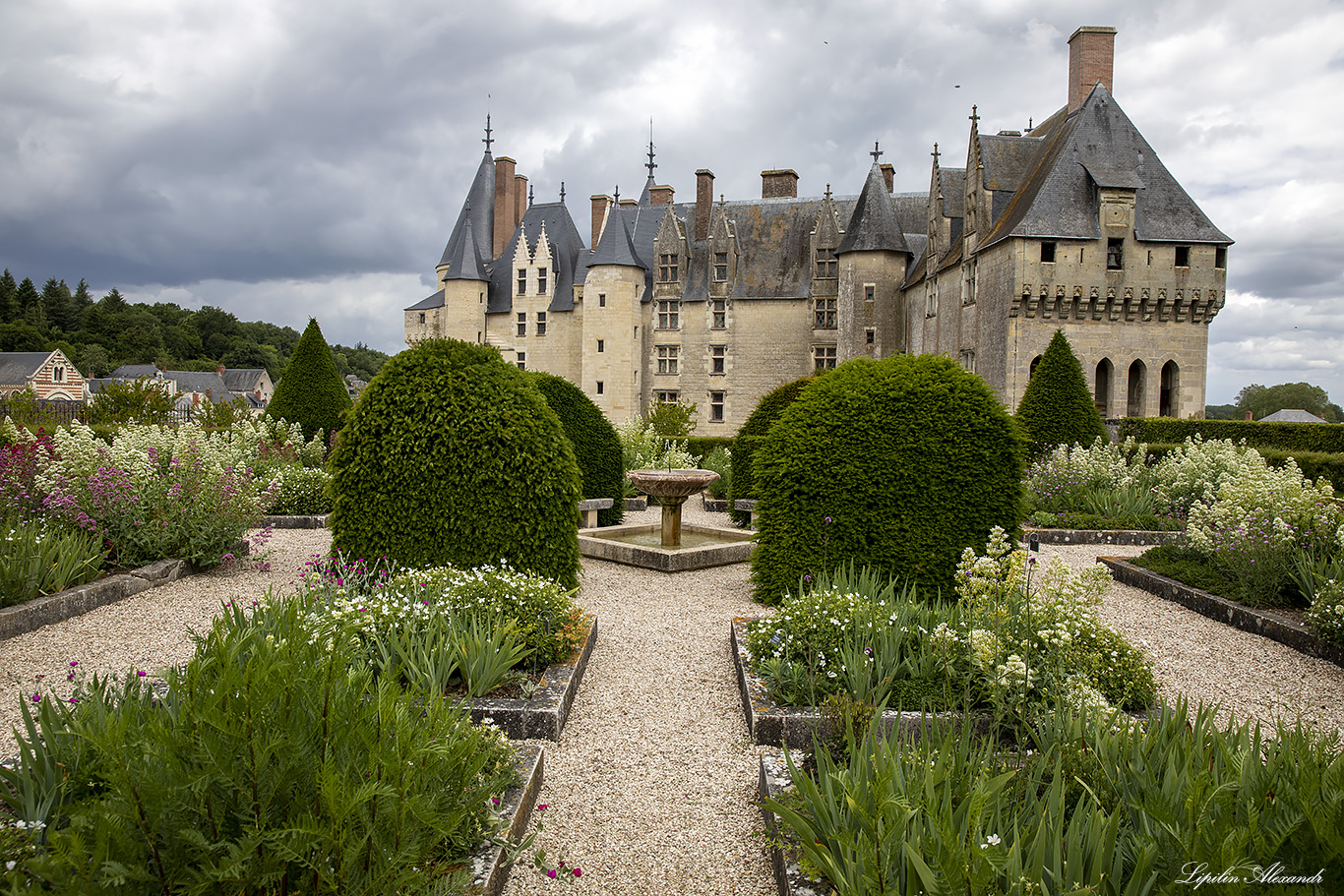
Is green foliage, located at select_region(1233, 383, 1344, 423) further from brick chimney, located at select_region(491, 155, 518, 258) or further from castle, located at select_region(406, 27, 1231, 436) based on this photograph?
brick chimney, located at select_region(491, 155, 518, 258)

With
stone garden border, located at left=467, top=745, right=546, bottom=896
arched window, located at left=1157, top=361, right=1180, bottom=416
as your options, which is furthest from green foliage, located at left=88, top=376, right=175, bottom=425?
arched window, located at left=1157, top=361, right=1180, bottom=416

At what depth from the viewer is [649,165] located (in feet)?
→ 113

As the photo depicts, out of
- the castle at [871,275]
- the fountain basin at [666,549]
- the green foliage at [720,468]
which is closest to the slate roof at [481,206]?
the castle at [871,275]

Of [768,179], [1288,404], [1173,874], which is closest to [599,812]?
[1173,874]

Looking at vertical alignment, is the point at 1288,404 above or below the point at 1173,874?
above

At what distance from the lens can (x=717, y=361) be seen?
30.7 metres

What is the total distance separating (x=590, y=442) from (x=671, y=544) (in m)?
1.96

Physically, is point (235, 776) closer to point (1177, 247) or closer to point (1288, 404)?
point (1177, 247)

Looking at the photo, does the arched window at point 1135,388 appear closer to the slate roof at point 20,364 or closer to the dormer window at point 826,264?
the dormer window at point 826,264

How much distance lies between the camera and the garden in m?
1.79

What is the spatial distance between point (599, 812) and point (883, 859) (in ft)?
4.87

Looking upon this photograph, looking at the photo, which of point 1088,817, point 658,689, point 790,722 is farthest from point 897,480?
point 1088,817

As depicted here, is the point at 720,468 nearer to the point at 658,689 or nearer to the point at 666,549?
the point at 666,549

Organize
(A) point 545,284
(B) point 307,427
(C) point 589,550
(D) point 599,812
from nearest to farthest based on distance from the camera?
1. (D) point 599,812
2. (C) point 589,550
3. (B) point 307,427
4. (A) point 545,284
